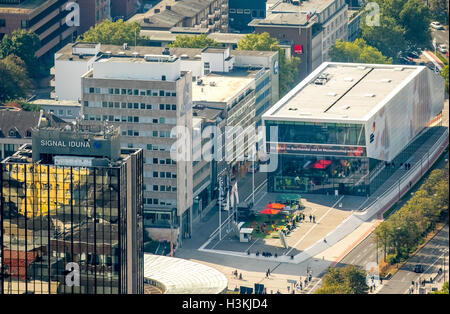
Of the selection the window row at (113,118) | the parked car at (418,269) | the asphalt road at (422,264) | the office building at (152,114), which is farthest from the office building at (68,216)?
the parked car at (418,269)

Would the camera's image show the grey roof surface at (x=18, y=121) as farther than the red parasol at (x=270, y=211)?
Yes

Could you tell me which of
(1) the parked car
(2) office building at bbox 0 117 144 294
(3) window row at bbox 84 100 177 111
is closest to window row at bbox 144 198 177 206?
(3) window row at bbox 84 100 177 111

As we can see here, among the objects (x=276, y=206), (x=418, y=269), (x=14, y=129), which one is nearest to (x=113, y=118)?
(x=14, y=129)

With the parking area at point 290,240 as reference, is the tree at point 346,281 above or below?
above

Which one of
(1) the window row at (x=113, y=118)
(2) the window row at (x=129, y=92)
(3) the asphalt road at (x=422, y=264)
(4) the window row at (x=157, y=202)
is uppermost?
(2) the window row at (x=129, y=92)

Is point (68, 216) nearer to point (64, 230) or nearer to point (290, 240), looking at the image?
point (64, 230)

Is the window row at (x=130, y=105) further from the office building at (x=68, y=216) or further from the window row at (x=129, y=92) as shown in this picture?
the office building at (x=68, y=216)

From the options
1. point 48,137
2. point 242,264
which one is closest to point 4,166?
point 48,137

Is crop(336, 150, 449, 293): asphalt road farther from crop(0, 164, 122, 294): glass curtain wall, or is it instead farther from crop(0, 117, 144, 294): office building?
crop(0, 164, 122, 294): glass curtain wall
